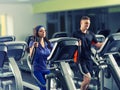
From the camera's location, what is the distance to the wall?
9531 millimetres

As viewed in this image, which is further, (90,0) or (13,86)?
(90,0)

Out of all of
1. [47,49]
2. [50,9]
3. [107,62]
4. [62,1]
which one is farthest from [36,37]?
[50,9]

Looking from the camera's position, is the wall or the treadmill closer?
the treadmill

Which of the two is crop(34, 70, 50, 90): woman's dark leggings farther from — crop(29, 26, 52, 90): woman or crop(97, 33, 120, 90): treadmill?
crop(97, 33, 120, 90): treadmill

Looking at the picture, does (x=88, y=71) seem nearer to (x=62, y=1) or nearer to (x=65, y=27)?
(x=62, y=1)

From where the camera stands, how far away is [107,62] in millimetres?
4141

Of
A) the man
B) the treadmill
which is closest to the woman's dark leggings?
the man

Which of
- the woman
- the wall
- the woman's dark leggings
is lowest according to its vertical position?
the woman's dark leggings

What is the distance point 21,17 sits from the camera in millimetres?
9805

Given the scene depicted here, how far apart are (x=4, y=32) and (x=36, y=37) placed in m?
6.28

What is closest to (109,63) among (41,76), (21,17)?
(41,76)

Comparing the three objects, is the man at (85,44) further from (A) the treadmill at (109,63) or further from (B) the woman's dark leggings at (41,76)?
(B) the woman's dark leggings at (41,76)

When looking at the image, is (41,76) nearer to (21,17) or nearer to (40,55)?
(40,55)

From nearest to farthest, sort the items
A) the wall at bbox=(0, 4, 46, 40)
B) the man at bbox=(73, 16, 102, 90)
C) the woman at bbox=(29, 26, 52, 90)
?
the woman at bbox=(29, 26, 52, 90) → the man at bbox=(73, 16, 102, 90) → the wall at bbox=(0, 4, 46, 40)
